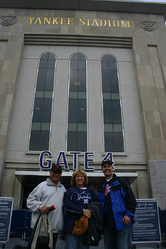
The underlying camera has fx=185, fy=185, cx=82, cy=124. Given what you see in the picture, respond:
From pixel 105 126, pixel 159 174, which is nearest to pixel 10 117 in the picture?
pixel 105 126

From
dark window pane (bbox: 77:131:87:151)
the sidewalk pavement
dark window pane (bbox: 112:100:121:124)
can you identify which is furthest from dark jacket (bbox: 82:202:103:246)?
dark window pane (bbox: 112:100:121:124)

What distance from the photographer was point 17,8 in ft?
59.4

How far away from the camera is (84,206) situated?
380 cm

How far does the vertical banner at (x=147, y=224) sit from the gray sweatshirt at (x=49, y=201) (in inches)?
157

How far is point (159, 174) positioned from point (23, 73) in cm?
1332

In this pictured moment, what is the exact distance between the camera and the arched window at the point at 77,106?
13.6 metres

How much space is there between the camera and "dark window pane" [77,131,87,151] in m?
Result: 13.5

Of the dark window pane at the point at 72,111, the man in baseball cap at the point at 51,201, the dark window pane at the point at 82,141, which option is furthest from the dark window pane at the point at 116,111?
the man in baseball cap at the point at 51,201

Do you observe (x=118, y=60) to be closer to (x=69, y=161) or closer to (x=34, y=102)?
(x=34, y=102)

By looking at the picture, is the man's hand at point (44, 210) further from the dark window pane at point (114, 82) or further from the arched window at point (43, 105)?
the dark window pane at point (114, 82)

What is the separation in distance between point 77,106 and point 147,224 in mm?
10022

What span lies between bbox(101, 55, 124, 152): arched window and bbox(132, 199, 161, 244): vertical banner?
6578 mm

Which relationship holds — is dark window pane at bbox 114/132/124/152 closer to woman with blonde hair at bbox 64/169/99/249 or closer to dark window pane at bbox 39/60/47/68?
dark window pane at bbox 39/60/47/68

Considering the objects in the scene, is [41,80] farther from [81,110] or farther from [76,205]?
[76,205]
